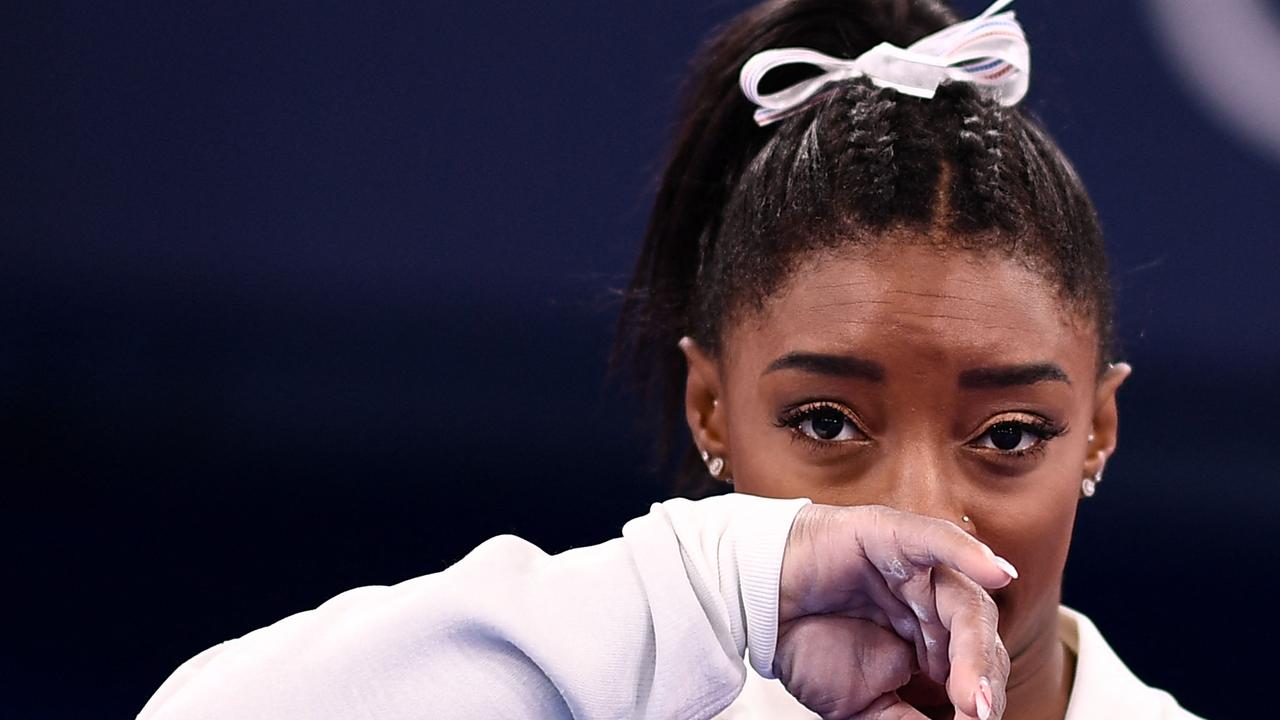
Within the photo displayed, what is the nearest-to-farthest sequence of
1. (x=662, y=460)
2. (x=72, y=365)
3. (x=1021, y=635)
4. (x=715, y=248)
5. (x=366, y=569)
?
(x=1021, y=635)
(x=715, y=248)
(x=662, y=460)
(x=366, y=569)
(x=72, y=365)

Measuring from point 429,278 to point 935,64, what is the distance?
0.78 m

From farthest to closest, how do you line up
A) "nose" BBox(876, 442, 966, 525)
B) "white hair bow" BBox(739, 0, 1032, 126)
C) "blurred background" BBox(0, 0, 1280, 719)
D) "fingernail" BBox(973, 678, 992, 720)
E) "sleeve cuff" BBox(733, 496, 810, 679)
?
"blurred background" BBox(0, 0, 1280, 719)
"white hair bow" BBox(739, 0, 1032, 126)
"nose" BBox(876, 442, 966, 525)
"sleeve cuff" BBox(733, 496, 810, 679)
"fingernail" BBox(973, 678, 992, 720)

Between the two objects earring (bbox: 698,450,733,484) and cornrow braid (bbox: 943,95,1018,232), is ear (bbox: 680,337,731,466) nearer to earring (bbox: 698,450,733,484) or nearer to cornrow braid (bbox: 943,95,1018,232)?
earring (bbox: 698,450,733,484)

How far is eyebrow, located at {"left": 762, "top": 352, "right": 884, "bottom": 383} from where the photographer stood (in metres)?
0.86

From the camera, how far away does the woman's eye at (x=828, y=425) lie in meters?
0.88

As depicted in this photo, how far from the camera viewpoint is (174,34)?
5.34ft

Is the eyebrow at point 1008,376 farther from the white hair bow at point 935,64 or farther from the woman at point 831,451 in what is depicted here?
the white hair bow at point 935,64

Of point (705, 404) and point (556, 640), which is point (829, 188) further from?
point (556, 640)

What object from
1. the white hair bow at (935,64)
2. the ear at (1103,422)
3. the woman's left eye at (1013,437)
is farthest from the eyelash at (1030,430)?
the white hair bow at (935,64)

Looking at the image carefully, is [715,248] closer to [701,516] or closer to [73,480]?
[701,516]

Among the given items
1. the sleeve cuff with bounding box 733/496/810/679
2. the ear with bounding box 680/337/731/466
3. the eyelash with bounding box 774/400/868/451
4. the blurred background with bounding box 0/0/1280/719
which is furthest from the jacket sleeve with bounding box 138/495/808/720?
the blurred background with bounding box 0/0/1280/719

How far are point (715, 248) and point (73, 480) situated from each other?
788 millimetres

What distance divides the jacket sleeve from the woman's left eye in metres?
0.16

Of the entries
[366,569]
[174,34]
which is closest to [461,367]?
[366,569]
